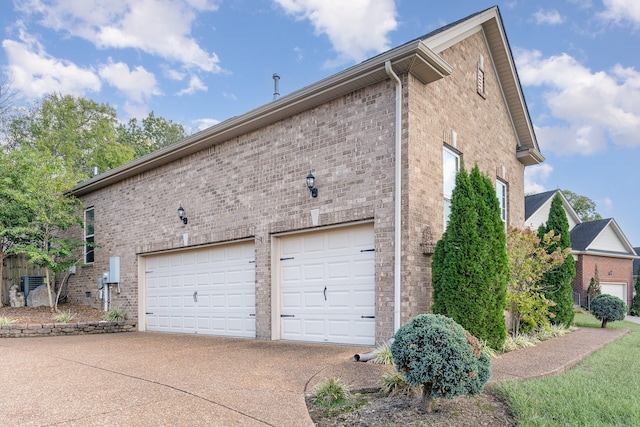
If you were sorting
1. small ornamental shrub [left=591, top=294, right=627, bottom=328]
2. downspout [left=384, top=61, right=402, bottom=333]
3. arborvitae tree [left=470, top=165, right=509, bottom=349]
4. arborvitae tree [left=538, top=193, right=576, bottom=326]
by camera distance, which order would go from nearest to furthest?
arborvitae tree [left=470, top=165, right=509, bottom=349] → downspout [left=384, top=61, right=402, bottom=333] → arborvitae tree [left=538, top=193, right=576, bottom=326] → small ornamental shrub [left=591, top=294, right=627, bottom=328]

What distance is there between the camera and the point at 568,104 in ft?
76.6

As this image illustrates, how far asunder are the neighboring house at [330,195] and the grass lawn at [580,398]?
7.56 feet

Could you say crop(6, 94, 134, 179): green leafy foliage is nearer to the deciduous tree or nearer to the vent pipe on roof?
the deciduous tree

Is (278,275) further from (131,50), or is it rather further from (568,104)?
(568,104)

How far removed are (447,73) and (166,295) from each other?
8.65 metres

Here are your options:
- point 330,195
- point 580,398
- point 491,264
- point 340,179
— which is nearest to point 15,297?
point 330,195

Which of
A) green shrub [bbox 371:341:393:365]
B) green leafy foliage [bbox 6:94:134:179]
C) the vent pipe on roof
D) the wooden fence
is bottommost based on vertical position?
green shrub [bbox 371:341:393:365]

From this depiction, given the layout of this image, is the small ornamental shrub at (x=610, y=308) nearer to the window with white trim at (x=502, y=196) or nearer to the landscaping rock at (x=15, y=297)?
the window with white trim at (x=502, y=196)

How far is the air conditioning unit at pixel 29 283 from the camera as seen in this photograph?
14.7 metres

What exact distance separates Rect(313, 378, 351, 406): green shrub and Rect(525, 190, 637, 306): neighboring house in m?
19.3

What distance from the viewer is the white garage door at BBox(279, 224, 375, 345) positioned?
7.71 meters

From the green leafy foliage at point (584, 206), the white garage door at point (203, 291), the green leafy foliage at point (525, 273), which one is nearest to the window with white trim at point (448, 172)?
the green leafy foliage at point (525, 273)

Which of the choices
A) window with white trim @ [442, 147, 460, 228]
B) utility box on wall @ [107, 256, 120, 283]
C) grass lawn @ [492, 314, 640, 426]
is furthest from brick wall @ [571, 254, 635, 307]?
utility box on wall @ [107, 256, 120, 283]

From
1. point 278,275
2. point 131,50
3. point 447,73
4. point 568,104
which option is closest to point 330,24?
point 447,73
